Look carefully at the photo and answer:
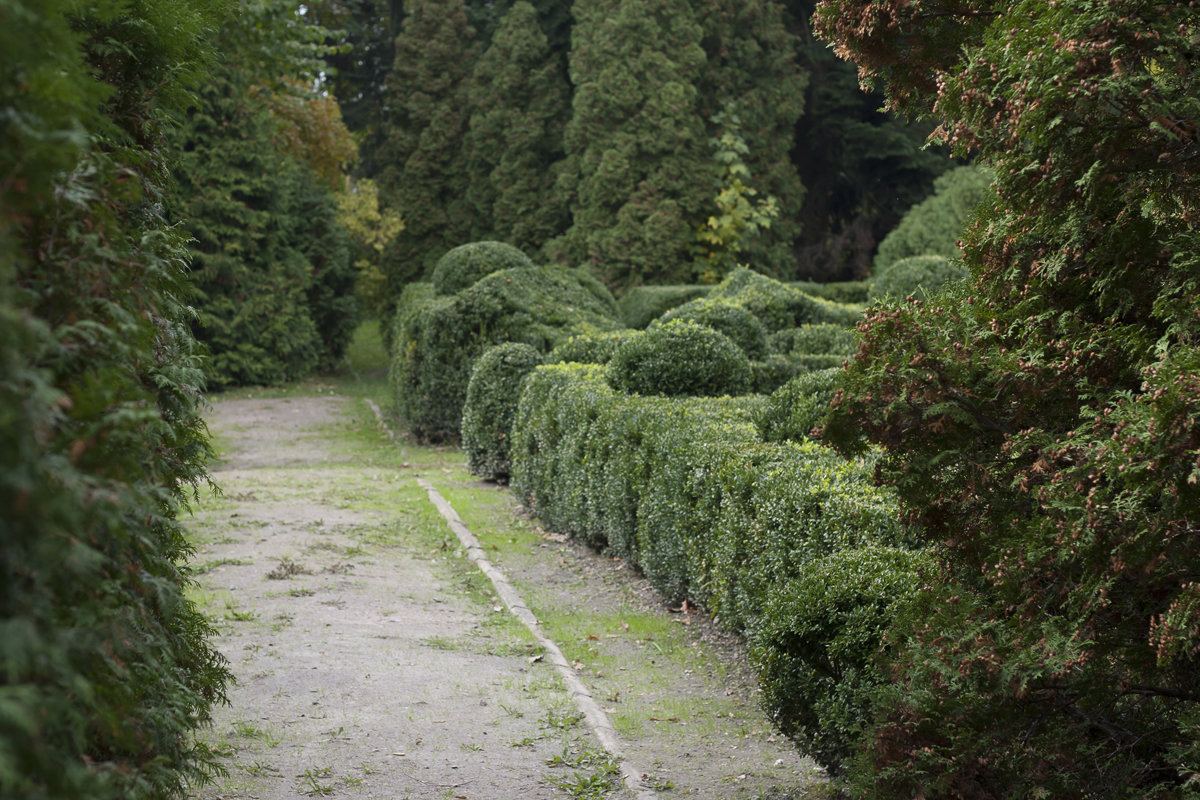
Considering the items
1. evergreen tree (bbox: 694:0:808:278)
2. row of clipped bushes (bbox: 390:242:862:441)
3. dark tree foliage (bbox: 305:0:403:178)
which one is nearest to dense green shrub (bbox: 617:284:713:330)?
row of clipped bushes (bbox: 390:242:862:441)

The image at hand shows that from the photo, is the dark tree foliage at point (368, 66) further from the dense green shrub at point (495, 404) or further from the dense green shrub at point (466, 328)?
the dense green shrub at point (495, 404)

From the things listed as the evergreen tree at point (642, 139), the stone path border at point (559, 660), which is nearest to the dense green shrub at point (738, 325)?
the stone path border at point (559, 660)

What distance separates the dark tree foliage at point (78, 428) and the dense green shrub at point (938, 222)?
20316 mm

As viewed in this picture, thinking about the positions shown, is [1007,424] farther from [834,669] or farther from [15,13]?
[15,13]

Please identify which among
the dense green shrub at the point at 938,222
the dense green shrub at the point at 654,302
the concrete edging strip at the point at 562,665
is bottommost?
the concrete edging strip at the point at 562,665

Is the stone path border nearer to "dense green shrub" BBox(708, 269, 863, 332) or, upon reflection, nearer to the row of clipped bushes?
the row of clipped bushes

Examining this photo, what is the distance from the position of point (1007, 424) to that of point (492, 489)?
30.0 ft

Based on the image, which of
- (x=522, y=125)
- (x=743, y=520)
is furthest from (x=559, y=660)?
(x=522, y=125)

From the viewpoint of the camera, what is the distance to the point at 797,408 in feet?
23.4

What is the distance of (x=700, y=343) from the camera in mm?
9031

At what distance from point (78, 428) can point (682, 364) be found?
24.0ft

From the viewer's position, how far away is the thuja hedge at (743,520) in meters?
4.18

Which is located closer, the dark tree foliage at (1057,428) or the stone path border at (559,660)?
the dark tree foliage at (1057,428)

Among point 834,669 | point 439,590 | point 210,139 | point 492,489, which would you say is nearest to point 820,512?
point 834,669
